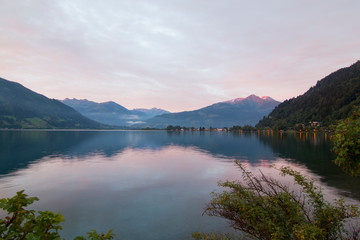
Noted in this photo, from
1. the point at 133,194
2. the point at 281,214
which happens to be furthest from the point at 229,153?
the point at 281,214

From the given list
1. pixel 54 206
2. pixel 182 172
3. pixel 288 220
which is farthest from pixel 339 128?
pixel 182 172

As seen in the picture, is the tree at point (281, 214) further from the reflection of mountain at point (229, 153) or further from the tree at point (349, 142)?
the reflection of mountain at point (229, 153)

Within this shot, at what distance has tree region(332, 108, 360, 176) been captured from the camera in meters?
10.1

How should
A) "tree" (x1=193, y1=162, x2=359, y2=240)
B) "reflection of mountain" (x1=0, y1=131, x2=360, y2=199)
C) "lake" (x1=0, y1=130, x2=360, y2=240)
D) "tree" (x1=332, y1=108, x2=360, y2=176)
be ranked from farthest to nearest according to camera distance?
"reflection of mountain" (x1=0, y1=131, x2=360, y2=199)
"lake" (x1=0, y1=130, x2=360, y2=240)
"tree" (x1=193, y1=162, x2=359, y2=240)
"tree" (x1=332, y1=108, x2=360, y2=176)

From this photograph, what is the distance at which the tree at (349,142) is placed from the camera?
10055 millimetres

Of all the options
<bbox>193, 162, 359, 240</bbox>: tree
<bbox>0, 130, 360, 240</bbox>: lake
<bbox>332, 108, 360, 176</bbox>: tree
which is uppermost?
<bbox>332, 108, 360, 176</bbox>: tree

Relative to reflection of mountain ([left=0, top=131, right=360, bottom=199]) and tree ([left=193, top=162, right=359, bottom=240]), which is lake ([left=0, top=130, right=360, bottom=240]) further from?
tree ([left=193, top=162, right=359, bottom=240])

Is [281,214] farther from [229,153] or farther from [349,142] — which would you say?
[229,153]

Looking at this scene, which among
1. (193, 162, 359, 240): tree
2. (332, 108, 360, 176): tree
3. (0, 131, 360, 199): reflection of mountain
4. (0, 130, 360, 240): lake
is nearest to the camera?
(332, 108, 360, 176): tree

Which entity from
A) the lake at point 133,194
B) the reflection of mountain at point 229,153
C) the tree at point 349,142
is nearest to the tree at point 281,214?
the tree at point 349,142

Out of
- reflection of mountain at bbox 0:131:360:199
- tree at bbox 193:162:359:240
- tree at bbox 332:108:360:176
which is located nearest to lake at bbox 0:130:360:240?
reflection of mountain at bbox 0:131:360:199

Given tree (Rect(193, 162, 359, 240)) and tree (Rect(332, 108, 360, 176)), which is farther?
tree (Rect(193, 162, 359, 240))

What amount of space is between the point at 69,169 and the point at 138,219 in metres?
33.5

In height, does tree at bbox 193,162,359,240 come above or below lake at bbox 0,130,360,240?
above
